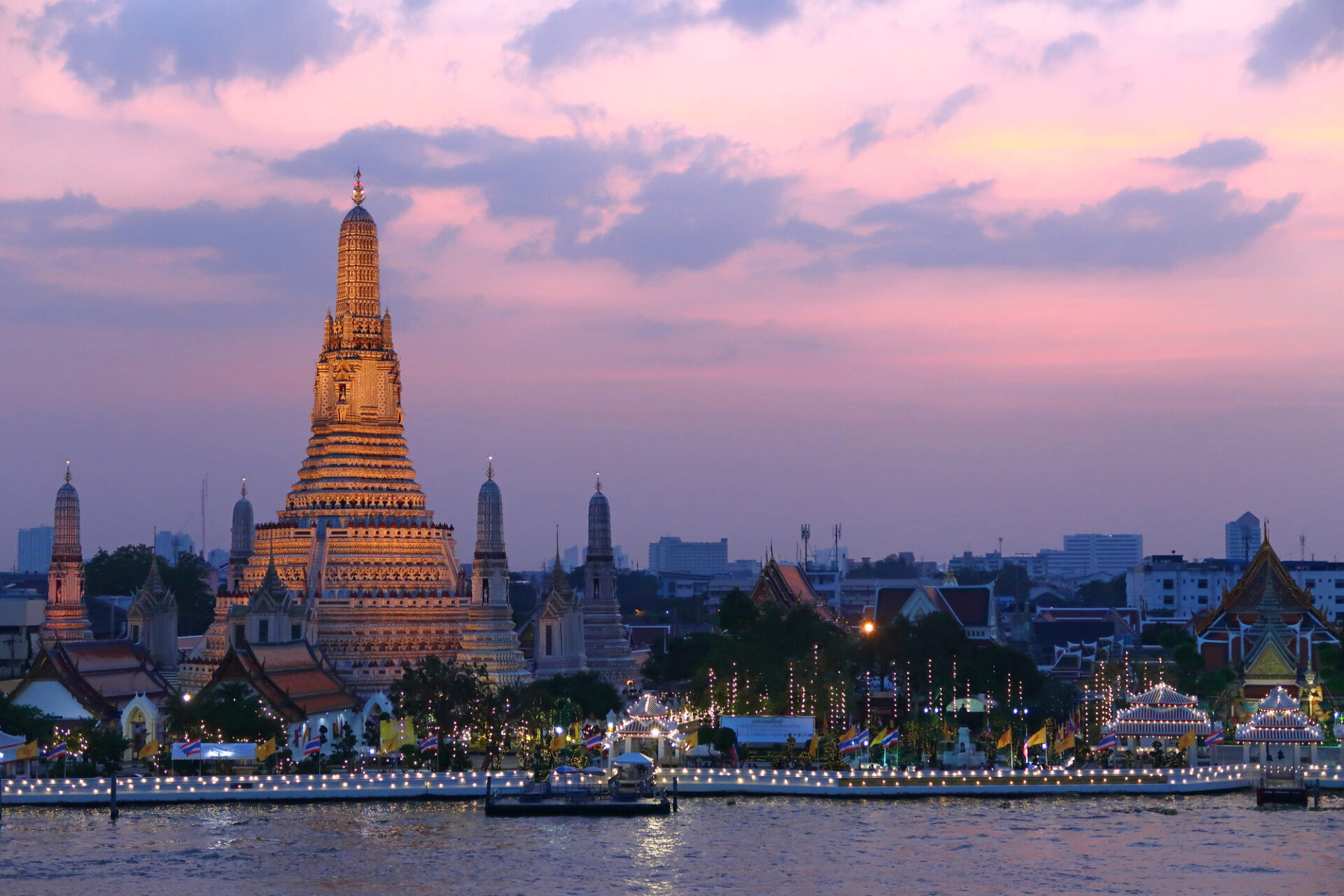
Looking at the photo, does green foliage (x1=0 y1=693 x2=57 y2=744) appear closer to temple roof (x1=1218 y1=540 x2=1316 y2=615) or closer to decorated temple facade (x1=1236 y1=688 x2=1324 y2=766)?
decorated temple facade (x1=1236 y1=688 x2=1324 y2=766)

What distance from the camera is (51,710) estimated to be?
264 ft

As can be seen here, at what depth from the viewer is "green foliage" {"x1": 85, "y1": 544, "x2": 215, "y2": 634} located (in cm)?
14012

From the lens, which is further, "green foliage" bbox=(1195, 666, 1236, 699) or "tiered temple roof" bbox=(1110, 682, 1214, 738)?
"green foliage" bbox=(1195, 666, 1236, 699)

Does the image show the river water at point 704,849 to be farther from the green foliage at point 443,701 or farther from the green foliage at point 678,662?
the green foliage at point 678,662

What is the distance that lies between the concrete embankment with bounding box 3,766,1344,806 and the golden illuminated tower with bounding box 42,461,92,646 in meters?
27.7

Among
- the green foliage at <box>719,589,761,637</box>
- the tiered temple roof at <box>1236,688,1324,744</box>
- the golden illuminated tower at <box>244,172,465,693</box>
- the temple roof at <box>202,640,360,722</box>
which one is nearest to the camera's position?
the tiered temple roof at <box>1236,688,1324,744</box>

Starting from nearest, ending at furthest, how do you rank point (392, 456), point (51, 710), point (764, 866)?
point (764, 866), point (51, 710), point (392, 456)

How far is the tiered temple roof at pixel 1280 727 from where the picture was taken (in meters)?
73.6

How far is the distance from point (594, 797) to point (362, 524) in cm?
3008

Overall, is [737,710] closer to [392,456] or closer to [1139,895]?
[392,456]

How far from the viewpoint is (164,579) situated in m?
139

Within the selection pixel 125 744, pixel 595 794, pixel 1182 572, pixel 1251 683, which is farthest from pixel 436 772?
pixel 1182 572

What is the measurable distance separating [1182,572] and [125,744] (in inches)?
4574

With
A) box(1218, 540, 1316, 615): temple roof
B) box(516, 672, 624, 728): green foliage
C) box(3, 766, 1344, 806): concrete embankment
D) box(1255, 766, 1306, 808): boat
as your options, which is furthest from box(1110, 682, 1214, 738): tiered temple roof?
box(1218, 540, 1316, 615): temple roof
